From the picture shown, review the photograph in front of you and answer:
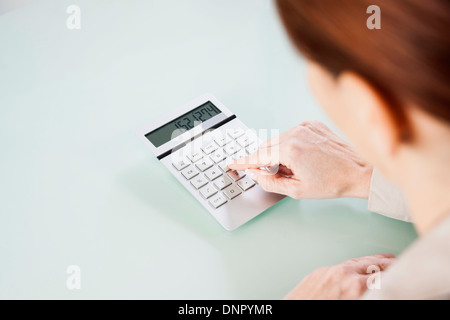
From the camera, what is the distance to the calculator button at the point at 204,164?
0.85 m

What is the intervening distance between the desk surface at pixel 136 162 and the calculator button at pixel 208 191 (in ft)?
0.08

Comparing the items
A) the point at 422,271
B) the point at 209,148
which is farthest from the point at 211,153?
the point at 422,271

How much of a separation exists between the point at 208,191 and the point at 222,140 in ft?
0.35

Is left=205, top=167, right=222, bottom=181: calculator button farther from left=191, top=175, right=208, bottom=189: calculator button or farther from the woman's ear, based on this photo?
the woman's ear

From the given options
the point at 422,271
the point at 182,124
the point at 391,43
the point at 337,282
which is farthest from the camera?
the point at 182,124

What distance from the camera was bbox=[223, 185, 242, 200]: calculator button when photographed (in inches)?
32.2

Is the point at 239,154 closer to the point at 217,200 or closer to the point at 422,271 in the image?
the point at 217,200

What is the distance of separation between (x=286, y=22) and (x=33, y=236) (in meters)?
0.51

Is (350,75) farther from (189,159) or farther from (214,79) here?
(214,79)

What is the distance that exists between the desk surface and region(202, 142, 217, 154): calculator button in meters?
0.07

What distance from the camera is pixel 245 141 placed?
886 millimetres

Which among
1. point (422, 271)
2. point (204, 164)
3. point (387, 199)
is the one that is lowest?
point (422, 271)

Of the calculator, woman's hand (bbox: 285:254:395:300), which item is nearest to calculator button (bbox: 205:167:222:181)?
the calculator

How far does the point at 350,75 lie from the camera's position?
0.47 m
